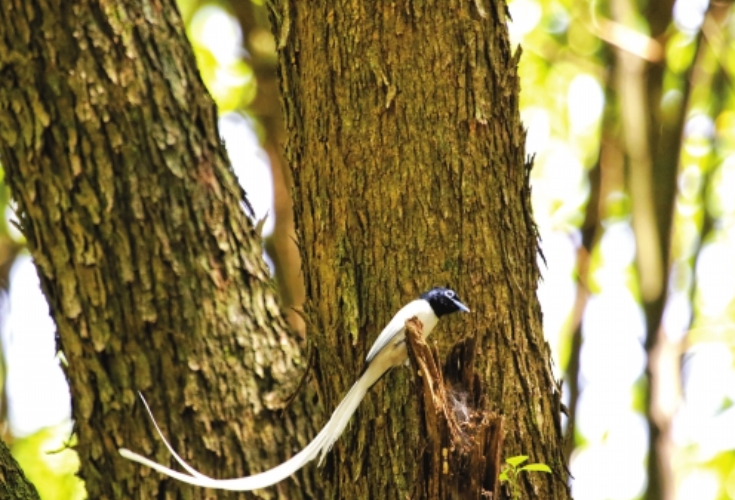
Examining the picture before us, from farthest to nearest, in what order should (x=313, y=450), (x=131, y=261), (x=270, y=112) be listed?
(x=270, y=112)
(x=131, y=261)
(x=313, y=450)

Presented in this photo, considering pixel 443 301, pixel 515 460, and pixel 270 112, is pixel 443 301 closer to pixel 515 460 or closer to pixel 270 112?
pixel 515 460

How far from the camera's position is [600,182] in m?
7.82

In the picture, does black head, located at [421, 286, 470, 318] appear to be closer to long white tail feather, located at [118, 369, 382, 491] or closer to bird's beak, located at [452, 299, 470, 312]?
bird's beak, located at [452, 299, 470, 312]

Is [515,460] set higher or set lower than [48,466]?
lower

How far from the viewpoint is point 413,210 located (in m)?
3.25

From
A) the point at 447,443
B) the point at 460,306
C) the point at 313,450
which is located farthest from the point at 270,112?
the point at 447,443

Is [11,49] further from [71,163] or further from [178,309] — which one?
[178,309]

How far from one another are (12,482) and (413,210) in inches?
69.6

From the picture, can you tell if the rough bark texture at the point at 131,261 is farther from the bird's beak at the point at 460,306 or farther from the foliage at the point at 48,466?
the foliage at the point at 48,466

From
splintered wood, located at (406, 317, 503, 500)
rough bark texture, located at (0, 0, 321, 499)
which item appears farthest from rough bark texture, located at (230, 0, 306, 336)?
splintered wood, located at (406, 317, 503, 500)

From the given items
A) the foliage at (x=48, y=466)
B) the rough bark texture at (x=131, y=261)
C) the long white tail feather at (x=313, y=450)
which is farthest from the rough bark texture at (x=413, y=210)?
the foliage at (x=48, y=466)

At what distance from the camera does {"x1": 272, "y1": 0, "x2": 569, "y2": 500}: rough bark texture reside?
3.20m

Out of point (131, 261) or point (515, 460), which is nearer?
point (515, 460)

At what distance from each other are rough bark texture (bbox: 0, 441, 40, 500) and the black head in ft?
5.34
